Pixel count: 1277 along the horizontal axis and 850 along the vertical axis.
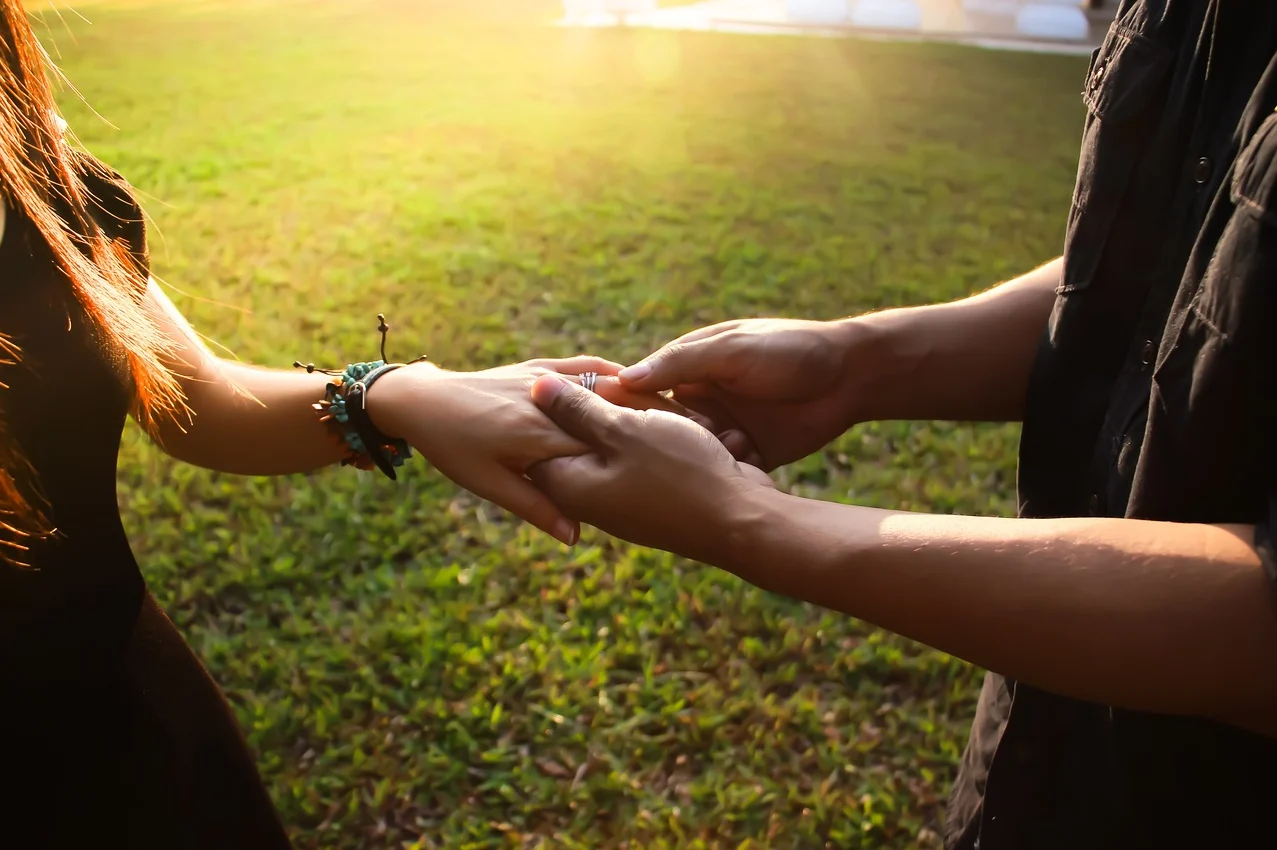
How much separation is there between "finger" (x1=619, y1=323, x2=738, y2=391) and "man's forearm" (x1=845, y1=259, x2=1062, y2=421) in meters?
0.27

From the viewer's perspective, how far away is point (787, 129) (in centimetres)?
823

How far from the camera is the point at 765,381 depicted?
1935 mm

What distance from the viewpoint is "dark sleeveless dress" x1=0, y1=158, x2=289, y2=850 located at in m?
1.23

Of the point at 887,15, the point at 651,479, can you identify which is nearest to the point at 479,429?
the point at 651,479

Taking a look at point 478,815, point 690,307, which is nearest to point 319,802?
point 478,815

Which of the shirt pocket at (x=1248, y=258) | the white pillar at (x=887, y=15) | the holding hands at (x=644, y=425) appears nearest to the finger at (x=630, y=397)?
the holding hands at (x=644, y=425)

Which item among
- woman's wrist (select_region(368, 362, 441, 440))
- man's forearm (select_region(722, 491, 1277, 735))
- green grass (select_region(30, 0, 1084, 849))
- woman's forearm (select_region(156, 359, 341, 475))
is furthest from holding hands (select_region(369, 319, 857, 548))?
green grass (select_region(30, 0, 1084, 849))

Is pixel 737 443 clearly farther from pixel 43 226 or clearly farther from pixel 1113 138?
pixel 43 226

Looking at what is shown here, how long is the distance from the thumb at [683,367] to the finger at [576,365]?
9 centimetres

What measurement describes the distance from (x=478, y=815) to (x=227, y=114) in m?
7.15

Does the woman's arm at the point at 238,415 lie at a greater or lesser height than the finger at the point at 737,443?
greater

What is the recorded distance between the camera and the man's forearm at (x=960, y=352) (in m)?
1.66

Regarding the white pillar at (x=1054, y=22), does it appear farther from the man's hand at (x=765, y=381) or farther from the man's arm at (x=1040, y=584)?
the man's arm at (x=1040, y=584)

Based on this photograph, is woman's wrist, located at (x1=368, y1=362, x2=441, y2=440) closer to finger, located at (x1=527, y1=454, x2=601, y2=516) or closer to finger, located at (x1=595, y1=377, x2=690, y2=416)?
finger, located at (x1=527, y1=454, x2=601, y2=516)
